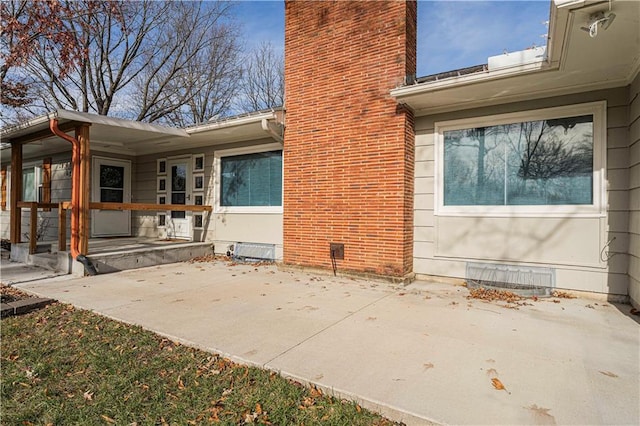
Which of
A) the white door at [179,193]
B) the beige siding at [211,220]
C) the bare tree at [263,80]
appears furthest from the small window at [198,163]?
the bare tree at [263,80]

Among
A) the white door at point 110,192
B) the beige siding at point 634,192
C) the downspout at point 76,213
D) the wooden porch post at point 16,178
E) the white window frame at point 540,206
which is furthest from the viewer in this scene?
the white door at point 110,192

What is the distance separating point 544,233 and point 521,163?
105 cm

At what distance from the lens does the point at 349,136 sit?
20.2ft

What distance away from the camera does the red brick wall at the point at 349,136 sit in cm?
573

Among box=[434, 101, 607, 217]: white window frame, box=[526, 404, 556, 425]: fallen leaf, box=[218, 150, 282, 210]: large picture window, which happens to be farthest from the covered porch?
box=[526, 404, 556, 425]: fallen leaf

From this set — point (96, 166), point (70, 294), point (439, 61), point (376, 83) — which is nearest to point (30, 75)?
point (96, 166)

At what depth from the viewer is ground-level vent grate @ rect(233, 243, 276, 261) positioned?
7719 millimetres

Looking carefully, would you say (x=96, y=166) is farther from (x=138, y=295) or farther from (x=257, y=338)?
(x=257, y=338)

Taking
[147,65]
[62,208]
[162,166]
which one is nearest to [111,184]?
[162,166]

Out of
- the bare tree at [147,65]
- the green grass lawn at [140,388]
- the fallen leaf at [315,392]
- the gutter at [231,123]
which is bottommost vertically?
the green grass lawn at [140,388]

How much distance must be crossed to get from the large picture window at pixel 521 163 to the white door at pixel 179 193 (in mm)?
6419

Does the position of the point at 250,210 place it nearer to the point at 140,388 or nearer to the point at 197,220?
the point at 197,220

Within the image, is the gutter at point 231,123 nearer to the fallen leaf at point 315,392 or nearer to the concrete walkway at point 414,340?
the concrete walkway at point 414,340

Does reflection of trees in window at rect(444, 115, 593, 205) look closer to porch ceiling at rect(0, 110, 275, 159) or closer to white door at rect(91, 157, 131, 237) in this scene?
porch ceiling at rect(0, 110, 275, 159)
